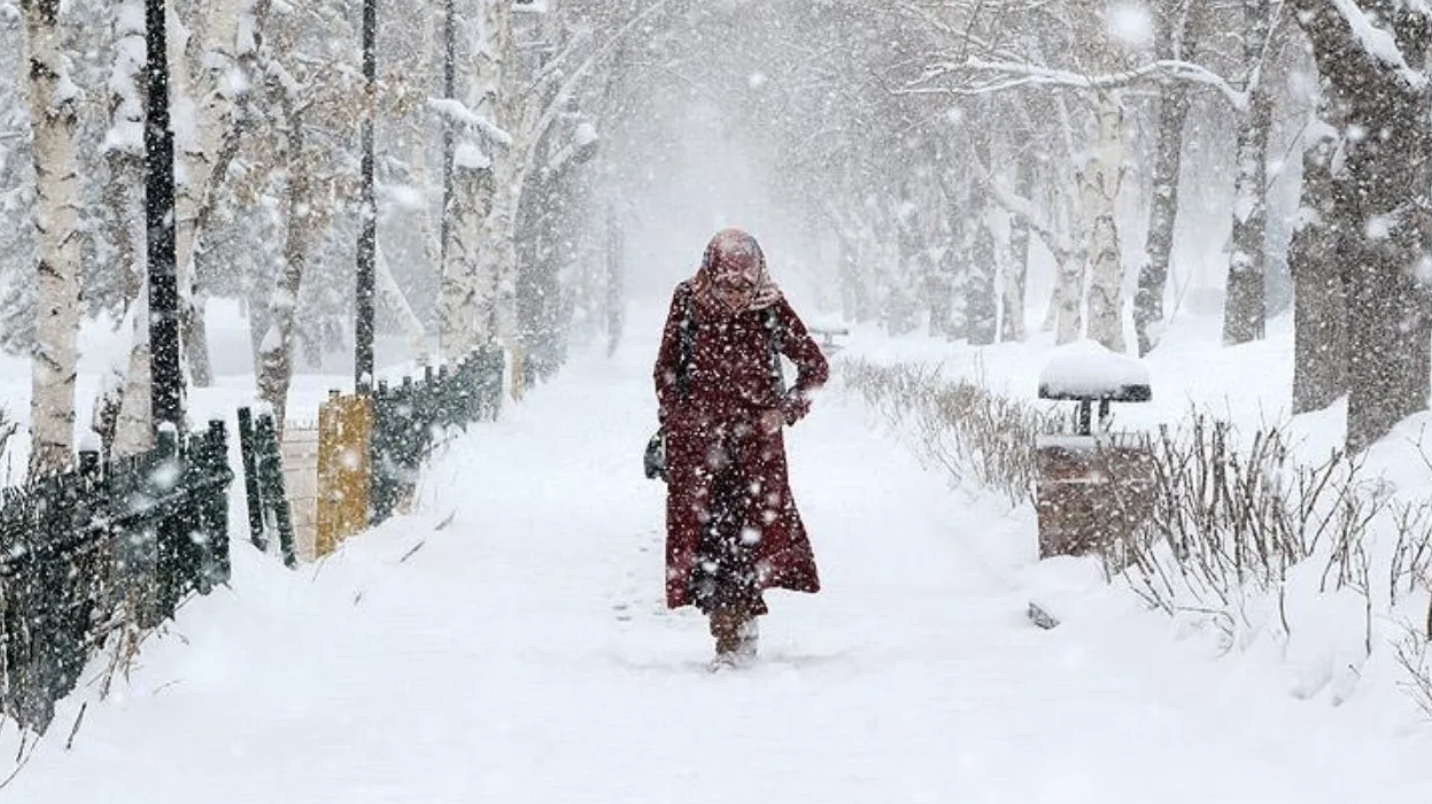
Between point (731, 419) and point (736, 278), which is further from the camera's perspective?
point (731, 419)

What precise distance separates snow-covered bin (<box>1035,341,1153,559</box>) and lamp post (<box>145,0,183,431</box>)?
14.5 feet

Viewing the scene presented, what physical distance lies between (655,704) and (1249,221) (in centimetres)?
1446

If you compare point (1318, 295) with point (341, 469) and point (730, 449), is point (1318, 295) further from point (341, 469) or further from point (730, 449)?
point (341, 469)

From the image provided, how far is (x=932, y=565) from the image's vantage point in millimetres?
8750

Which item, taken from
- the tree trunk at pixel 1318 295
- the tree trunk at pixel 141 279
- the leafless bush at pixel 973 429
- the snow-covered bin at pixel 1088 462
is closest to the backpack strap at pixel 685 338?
the snow-covered bin at pixel 1088 462

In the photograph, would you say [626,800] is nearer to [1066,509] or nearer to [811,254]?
[1066,509]

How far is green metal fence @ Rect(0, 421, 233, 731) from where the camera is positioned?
13.9 feet

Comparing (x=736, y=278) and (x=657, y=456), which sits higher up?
(x=736, y=278)

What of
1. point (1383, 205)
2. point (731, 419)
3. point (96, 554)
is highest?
point (1383, 205)

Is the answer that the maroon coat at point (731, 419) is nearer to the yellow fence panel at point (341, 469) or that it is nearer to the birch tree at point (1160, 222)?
the yellow fence panel at point (341, 469)

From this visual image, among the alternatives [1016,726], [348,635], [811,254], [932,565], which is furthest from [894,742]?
[811,254]

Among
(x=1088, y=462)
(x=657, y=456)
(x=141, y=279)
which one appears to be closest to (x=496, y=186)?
(x=141, y=279)

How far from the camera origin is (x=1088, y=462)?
7551mm

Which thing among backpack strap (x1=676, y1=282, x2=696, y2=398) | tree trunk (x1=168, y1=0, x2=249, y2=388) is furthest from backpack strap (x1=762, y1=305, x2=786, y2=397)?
tree trunk (x1=168, y1=0, x2=249, y2=388)
